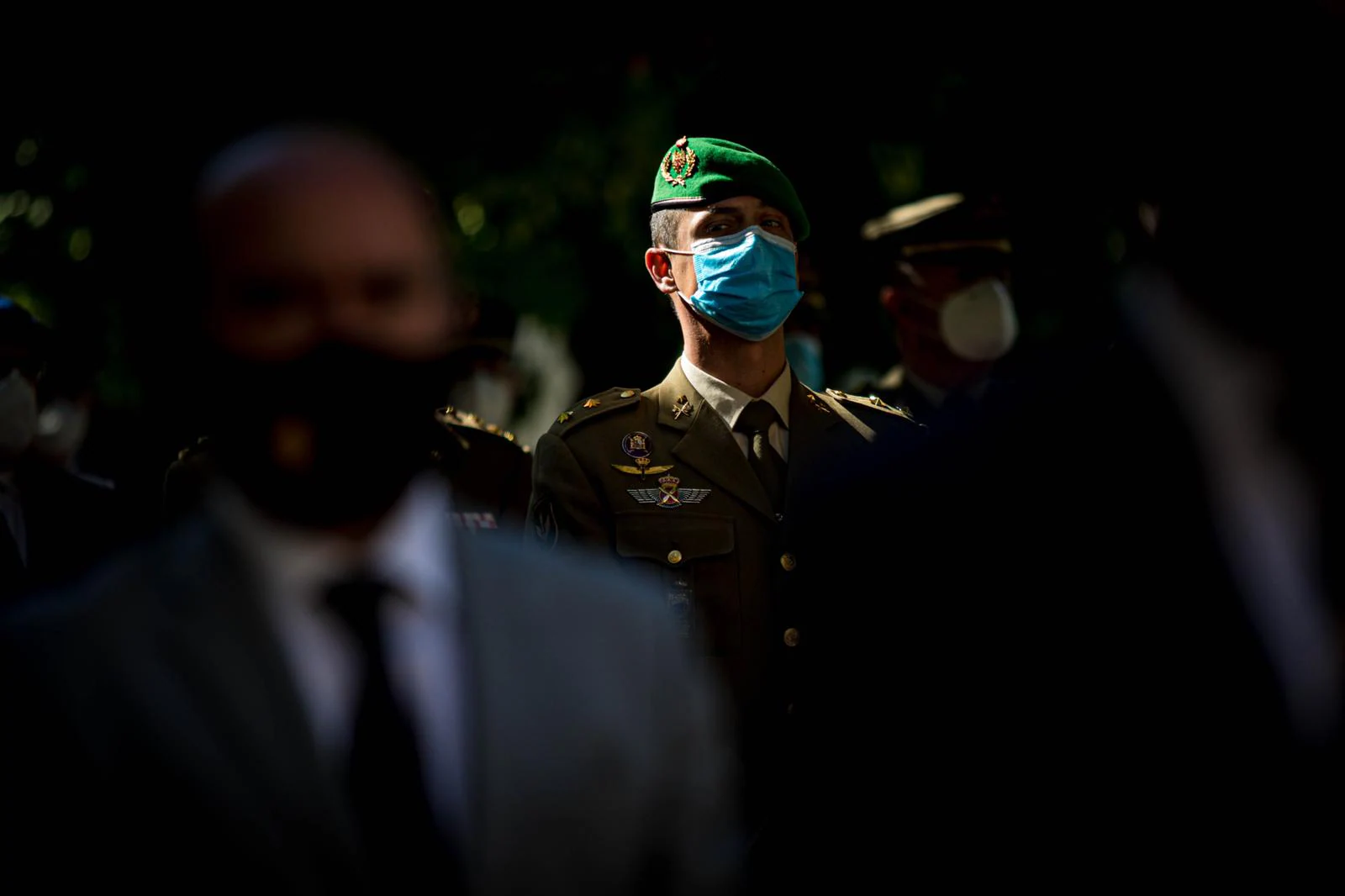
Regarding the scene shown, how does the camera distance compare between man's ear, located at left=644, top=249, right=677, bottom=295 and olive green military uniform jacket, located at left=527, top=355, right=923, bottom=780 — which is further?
man's ear, located at left=644, top=249, right=677, bottom=295

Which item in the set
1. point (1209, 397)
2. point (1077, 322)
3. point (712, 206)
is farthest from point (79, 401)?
point (1209, 397)

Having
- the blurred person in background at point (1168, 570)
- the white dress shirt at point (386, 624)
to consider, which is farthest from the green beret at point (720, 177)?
the white dress shirt at point (386, 624)

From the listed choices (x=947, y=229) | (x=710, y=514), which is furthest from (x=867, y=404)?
(x=947, y=229)

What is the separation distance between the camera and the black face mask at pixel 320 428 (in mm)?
1869

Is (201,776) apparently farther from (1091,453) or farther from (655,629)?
(1091,453)

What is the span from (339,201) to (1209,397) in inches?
47.2

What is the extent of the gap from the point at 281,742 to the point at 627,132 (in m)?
9.37

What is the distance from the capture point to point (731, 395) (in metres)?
3.93

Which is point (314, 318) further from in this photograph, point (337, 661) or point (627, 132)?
point (627, 132)

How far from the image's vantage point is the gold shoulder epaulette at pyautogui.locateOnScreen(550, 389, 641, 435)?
395 cm

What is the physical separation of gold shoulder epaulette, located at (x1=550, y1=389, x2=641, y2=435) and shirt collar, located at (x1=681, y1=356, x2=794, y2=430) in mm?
167

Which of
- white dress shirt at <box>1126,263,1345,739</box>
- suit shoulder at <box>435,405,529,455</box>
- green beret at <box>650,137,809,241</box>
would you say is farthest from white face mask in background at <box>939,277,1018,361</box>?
white dress shirt at <box>1126,263,1345,739</box>

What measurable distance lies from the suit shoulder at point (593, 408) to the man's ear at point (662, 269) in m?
0.31

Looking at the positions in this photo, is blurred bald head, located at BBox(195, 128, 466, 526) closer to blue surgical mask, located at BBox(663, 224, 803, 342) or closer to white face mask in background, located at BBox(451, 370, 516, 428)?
blue surgical mask, located at BBox(663, 224, 803, 342)
